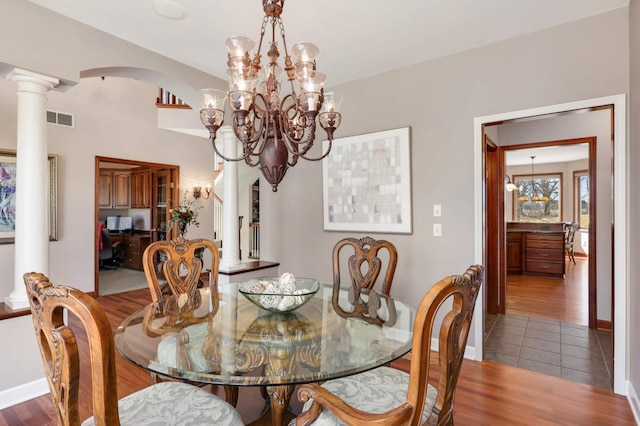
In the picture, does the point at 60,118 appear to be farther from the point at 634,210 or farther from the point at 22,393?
the point at 634,210

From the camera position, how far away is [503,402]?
2270 millimetres

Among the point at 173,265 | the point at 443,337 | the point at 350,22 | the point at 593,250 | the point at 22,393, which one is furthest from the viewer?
the point at 593,250

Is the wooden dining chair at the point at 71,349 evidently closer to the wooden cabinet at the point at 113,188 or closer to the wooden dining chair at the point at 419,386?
the wooden dining chair at the point at 419,386

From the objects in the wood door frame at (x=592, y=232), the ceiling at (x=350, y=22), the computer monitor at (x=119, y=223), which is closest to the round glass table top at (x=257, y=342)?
the ceiling at (x=350, y=22)

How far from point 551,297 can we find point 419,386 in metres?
4.98

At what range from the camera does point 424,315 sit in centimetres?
98

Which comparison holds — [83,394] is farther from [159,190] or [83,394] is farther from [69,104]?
[159,190]

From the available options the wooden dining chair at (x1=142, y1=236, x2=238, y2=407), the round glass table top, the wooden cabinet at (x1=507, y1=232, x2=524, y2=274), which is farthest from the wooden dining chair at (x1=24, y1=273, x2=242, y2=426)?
the wooden cabinet at (x1=507, y1=232, x2=524, y2=274)

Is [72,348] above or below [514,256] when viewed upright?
above

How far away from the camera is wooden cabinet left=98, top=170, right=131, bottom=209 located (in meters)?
6.82


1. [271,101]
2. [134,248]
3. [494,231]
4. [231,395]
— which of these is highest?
[271,101]

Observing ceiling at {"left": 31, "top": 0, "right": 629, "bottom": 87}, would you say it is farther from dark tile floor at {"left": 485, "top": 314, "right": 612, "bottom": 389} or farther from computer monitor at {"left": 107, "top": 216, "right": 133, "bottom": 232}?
computer monitor at {"left": 107, "top": 216, "right": 133, "bottom": 232}

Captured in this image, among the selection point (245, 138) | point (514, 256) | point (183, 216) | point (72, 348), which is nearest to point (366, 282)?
point (245, 138)

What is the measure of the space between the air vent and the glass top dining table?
13.2 feet
